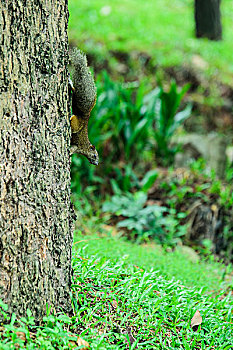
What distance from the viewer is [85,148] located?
203 cm

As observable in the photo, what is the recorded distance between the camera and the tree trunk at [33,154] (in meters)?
1.52

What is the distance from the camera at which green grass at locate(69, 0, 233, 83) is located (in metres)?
6.51

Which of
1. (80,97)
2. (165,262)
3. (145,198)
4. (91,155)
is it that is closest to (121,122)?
(145,198)

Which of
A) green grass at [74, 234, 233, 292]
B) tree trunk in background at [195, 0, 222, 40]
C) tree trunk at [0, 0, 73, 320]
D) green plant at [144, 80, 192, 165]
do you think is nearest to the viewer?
tree trunk at [0, 0, 73, 320]

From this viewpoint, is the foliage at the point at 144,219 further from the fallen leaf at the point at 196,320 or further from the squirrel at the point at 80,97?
the squirrel at the point at 80,97

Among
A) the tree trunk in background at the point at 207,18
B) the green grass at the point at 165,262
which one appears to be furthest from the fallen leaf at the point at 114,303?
the tree trunk in background at the point at 207,18

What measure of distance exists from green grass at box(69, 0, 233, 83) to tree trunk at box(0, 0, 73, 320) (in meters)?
4.72

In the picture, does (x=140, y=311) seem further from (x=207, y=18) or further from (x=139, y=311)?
(x=207, y=18)

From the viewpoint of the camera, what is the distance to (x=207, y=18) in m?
7.94

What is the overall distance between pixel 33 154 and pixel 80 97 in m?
0.38

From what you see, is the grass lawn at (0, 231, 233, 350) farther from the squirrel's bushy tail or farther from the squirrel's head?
the squirrel's bushy tail

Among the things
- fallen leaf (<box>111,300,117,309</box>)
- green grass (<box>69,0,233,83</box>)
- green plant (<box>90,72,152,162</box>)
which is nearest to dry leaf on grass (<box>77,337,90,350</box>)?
fallen leaf (<box>111,300,117,309</box>)

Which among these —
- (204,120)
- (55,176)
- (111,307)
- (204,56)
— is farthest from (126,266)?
(204,56)

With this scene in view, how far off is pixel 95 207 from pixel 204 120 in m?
2.65
